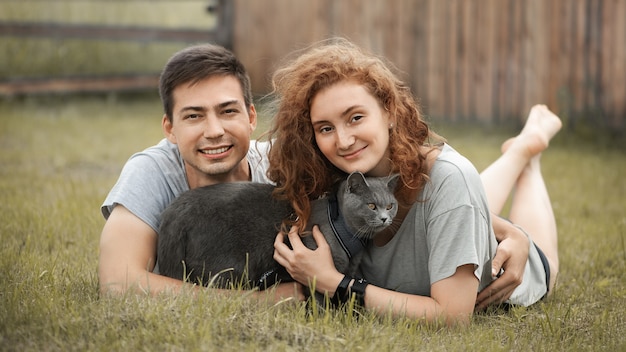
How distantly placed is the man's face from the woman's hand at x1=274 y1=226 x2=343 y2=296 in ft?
1.87

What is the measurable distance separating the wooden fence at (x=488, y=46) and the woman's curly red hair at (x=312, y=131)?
182 inches

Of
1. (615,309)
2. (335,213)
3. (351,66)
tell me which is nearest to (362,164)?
(335,213)

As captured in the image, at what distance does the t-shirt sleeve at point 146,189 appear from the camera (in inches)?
125

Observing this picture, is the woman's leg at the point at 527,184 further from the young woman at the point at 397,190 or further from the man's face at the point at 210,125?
the man's face at the point at 210,125

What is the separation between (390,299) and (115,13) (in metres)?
9.80

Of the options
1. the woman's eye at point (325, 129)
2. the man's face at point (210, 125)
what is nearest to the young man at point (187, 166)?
the man's face at point (210, 125)

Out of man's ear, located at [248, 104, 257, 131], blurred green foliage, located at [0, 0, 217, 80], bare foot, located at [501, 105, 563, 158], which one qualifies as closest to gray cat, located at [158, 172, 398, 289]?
man's ear, located at [248, 104, 257, 131]

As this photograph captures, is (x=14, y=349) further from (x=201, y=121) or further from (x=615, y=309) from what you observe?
(x=615, y=309)

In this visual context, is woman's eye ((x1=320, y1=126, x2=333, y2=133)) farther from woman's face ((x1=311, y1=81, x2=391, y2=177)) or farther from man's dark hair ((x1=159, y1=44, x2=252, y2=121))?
man's dark hair ((x1=159, y1=44, x2=252, y2=121))

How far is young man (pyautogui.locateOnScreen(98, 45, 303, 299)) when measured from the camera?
309cm

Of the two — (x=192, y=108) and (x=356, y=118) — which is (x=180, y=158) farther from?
(x=356, y=118)

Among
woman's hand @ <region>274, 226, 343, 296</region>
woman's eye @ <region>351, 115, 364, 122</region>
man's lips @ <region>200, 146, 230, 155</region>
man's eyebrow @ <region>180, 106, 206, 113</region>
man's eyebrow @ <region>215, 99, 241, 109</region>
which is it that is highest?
man's eyebrow @ <region>215, 99, 241, 109</region>

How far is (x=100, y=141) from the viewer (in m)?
7.75

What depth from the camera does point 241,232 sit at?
3076 mm
